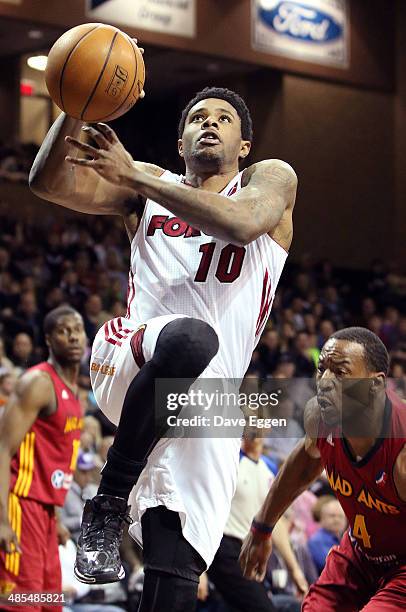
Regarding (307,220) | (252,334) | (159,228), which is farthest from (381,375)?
(307,220)

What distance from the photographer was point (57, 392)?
5820mm

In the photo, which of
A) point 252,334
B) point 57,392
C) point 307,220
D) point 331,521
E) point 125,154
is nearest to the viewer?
point 125,154

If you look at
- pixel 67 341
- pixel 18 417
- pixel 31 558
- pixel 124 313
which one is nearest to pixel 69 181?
pixel 18 417

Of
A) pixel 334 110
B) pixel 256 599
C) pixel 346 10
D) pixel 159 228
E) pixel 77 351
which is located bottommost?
pixel 256 599

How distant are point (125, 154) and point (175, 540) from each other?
4.34ft

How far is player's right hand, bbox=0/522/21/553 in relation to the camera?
5.11 meters

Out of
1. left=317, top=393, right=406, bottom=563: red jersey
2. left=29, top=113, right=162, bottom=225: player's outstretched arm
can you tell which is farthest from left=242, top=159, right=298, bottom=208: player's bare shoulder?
left=317, top=393, right=406, bottom=563: red jersey

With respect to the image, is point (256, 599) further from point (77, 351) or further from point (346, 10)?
point (346, 10)

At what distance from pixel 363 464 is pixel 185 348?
42.1 inches

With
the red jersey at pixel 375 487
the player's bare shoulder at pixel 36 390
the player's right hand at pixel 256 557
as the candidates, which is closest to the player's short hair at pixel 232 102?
the red jersey at pixel 375 487

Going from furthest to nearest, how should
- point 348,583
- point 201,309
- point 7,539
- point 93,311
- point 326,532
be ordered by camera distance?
1. point 93,311
2. point 326,532
3. point 7,539
4. point 348,583
5. point 201,309

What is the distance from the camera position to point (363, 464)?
12.8 ft

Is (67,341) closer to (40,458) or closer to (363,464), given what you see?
(40,458)

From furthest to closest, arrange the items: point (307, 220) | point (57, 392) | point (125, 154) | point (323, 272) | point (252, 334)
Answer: point (307, 220) → point (323, 272) → point (57, 392) → point (252, 334) → point (125, 154)
